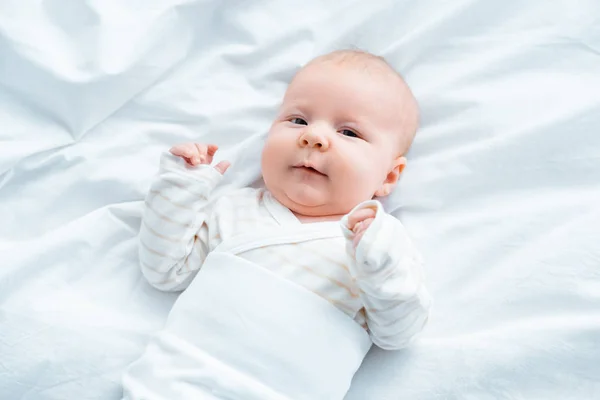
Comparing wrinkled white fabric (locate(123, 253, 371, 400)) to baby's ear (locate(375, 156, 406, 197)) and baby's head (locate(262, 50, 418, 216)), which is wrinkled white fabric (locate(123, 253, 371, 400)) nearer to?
baby's head (locate(262, 50, 418, 216))

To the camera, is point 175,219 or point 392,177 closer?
point 175,219

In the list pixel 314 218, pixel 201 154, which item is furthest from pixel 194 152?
pixel 314 218

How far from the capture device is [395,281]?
1.03m

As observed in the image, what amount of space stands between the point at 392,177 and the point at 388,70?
204 mm

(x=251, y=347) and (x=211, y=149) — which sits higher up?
(x=211, y=149)

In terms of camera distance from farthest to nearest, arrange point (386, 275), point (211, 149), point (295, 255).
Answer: point (211, 149), point (295, 255), point (386, 275)

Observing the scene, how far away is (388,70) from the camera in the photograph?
1326mm

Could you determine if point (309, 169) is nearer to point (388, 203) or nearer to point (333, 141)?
point (333, 141)

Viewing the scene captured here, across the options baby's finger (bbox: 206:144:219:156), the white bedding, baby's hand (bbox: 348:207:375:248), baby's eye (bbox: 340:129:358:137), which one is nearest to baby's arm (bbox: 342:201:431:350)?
baby's hand (bbox: 348:207:375:248)

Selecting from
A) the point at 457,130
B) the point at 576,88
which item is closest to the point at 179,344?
the point at 457,130

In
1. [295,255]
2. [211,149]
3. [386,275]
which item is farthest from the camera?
[211,149]

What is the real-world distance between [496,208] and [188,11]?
74 cm

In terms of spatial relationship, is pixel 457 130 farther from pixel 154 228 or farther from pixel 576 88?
pixel 154 228

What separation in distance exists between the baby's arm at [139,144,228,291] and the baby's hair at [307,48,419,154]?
32 cm
